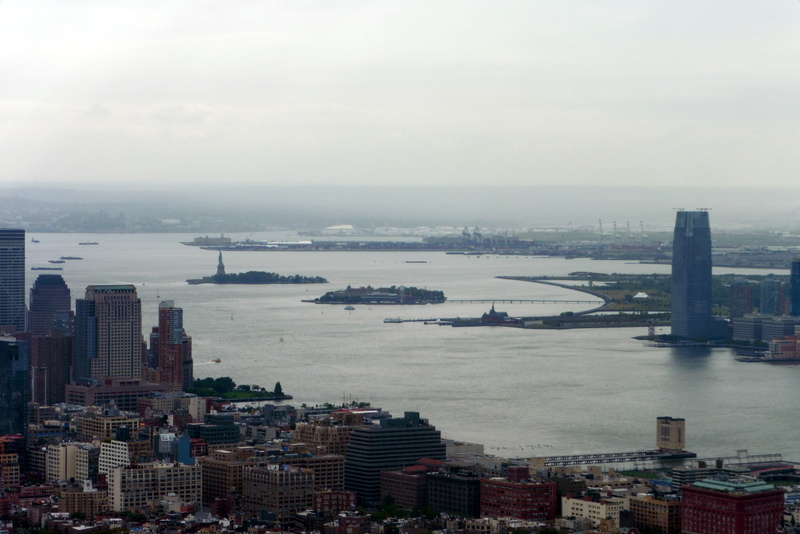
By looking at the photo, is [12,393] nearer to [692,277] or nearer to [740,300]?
[692,277]

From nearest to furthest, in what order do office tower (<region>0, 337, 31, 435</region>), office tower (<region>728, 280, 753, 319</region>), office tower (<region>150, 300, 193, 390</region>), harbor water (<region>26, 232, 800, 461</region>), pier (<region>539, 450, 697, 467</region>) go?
1. pier (<region>539, 450, 697, 467</region>)
2. office tower (<region>0, 337, 31, 435</region>)
3. harbor water (<region>26, 232, 800, 461</region>)
4. office tower (<region>150, 300, 193, 390</region>)
5. office tower (<region>728, 280, 753, 319</region>)

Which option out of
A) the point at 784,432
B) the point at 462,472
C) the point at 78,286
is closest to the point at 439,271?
the point at 78,286

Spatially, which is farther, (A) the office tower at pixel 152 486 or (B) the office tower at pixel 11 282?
(B) the office tower at pixel 11 282

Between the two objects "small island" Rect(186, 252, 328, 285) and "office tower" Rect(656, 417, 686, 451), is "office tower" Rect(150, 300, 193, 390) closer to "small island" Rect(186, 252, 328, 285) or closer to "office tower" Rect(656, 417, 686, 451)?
"office tower" Rect(656, 417, 686, 451)

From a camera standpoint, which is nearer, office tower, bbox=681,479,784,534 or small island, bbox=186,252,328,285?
office tower, bbox=681,479,784,534

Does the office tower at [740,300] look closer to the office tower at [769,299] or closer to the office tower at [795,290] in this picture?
the office tower at [769,299]

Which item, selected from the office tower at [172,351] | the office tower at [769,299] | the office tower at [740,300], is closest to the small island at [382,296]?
the office tower at [740,300]

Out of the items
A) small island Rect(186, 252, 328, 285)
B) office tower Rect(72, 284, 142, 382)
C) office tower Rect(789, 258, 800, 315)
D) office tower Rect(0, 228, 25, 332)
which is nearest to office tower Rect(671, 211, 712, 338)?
office tower Rect(789, 258, 800, 315)

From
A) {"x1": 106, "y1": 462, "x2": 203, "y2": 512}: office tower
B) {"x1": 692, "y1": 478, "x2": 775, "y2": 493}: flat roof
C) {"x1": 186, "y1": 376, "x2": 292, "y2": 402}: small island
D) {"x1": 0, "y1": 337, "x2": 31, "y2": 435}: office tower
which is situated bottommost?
{"x1": 106, "y1": 462, "x2": 203, "y2": 512}: office tower
